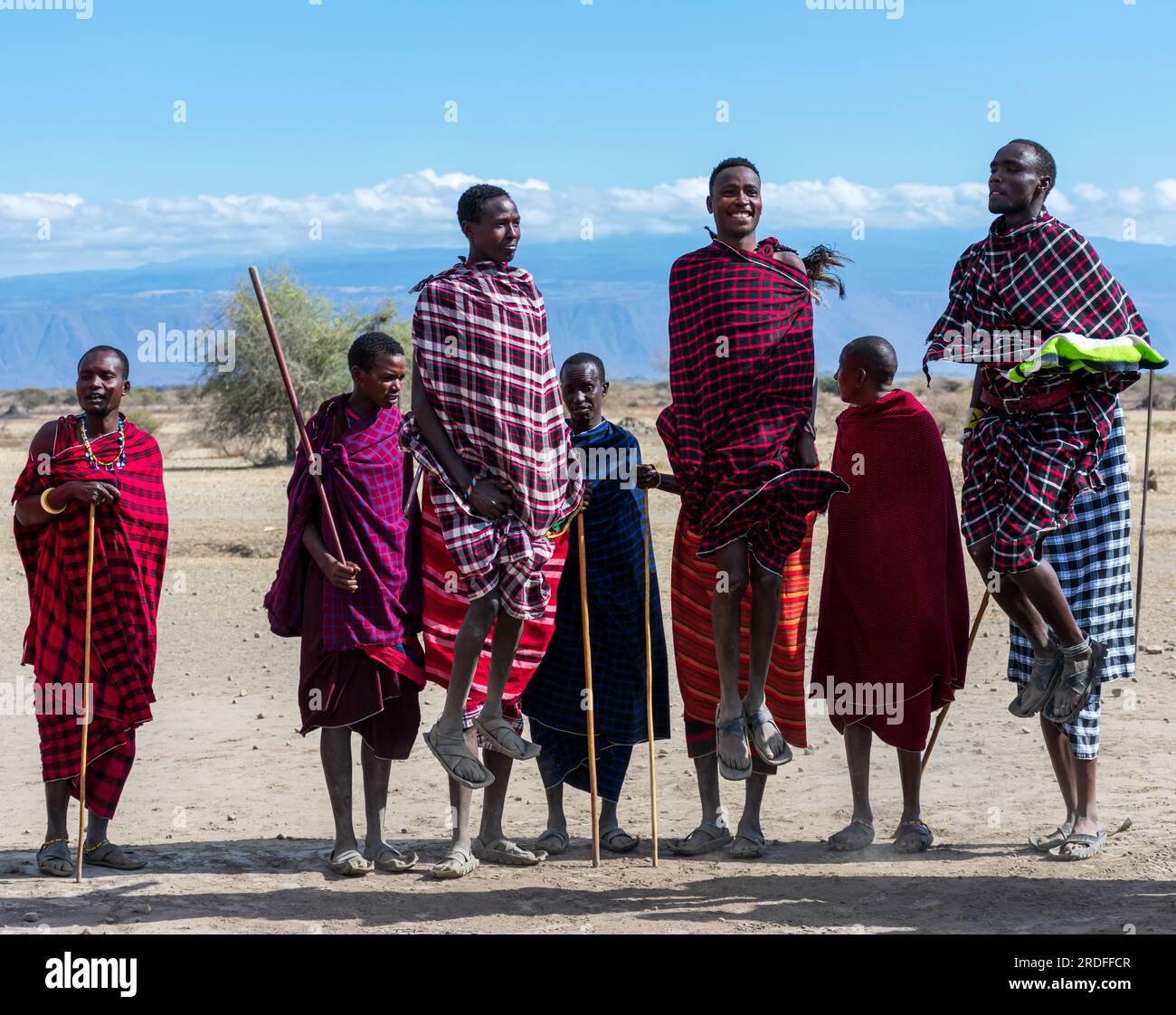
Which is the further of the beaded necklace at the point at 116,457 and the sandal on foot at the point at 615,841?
the sandal on foot at the point at 615,841

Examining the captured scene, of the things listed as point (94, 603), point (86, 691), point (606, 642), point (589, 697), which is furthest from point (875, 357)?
point (86, 691)

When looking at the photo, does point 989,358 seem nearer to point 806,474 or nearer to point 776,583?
point 806,474

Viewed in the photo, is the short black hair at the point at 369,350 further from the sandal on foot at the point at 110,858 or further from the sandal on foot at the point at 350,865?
the sandal on foot at the point at 110,858

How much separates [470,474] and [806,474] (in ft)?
4.66

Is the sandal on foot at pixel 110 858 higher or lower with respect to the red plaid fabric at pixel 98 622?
lower

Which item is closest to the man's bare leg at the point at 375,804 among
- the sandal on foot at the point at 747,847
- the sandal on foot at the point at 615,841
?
the sandal on foot at the point at 615,841

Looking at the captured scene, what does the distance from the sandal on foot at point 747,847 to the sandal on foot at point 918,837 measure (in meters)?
0.65

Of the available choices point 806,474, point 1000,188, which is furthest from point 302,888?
point 1000,188

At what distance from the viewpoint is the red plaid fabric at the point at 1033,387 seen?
6.02 m

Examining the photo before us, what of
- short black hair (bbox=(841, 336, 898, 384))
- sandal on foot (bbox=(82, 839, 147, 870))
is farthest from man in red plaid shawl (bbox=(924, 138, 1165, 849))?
sandal on foot (bbox=(82, 839, 147, 870))

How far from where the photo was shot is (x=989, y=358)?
618 centimetres

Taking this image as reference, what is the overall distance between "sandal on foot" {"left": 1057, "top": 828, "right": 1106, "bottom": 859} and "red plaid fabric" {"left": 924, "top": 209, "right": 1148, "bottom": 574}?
1.43m

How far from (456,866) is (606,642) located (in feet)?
4.29

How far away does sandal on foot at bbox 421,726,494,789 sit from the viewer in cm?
591
